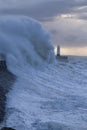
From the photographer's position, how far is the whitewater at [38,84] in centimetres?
1256

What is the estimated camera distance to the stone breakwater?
12856mm

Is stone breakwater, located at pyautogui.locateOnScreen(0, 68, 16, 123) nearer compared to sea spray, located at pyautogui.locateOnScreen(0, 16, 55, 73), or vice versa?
stone breakwater, located at pyautogui.locateOnScreen(0, 68, 16, 123)

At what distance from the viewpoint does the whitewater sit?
1256 cm

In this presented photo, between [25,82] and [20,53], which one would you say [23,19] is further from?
[25,82]

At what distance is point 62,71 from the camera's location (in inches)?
859

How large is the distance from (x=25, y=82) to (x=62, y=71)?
4.92m

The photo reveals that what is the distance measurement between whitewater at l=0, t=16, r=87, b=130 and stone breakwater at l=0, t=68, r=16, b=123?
14cm

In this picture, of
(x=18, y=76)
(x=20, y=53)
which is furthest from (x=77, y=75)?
(x=18, y=76)

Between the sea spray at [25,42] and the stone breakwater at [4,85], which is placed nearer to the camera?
the stone breakwater at [4,85]

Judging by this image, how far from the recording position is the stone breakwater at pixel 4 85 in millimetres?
12856

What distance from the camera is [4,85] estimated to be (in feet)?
51.1

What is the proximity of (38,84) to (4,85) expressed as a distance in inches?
88.3

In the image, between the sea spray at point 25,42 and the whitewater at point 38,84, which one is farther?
the sea spray at point 25,42

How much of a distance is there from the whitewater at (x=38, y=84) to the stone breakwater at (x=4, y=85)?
144mm
